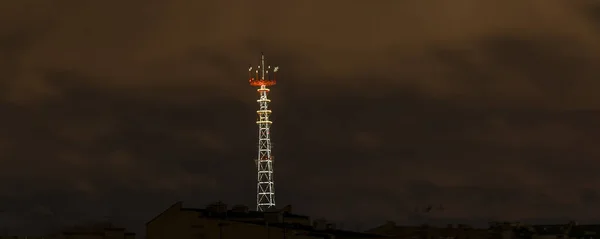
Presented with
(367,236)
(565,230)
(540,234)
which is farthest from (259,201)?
(565,230)

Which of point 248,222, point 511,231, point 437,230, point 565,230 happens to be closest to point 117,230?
point 248,222

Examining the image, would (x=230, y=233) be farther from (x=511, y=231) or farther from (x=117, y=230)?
(x=511, y=231)

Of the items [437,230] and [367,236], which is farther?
[437,230]

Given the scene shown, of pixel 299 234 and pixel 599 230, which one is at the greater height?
pixel 599 230

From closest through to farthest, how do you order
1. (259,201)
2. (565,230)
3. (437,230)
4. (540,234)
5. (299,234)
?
(299,234) → (259,201) → (437,230) → (540,234) → (565,230)

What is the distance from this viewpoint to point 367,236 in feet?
443

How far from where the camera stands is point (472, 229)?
168 meters

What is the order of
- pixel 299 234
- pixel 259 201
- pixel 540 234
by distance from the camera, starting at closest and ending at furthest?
1. pixel 299 234
2. pixel 259 201
3. pixel 540 234

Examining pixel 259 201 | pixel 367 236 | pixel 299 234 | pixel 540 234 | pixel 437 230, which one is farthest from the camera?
pixel 540 234

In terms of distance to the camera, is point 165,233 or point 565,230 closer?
point 165,233

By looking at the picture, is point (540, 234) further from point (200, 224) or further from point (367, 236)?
point (200, 224)

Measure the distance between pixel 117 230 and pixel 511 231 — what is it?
53.6m

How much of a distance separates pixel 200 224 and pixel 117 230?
46.1 ft

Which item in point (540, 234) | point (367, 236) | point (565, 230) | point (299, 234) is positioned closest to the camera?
point (299, 234)
